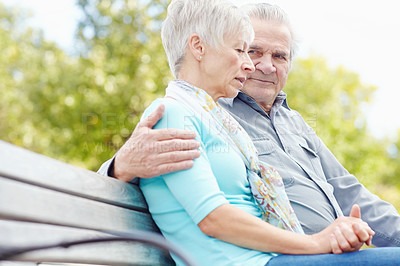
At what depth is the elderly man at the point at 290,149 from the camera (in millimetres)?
2113

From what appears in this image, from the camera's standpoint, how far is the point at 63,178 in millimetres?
1266

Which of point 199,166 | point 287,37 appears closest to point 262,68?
point 287,37

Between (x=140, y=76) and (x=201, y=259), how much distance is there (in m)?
11.5

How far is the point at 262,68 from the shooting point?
8.21 ft

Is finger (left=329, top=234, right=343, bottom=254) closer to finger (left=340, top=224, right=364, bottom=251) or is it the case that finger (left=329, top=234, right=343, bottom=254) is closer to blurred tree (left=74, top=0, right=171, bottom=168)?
finger (left=340, top=224, right=364, bottom=251)

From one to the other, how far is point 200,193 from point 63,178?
40 centimetres

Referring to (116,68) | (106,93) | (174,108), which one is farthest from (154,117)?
(116,68)

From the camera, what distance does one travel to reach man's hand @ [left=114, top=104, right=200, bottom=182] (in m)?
1.49

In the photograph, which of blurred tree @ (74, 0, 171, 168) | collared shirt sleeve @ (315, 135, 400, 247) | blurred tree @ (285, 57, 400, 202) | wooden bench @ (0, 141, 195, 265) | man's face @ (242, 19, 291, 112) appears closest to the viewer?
wooden bench @ (0, 141, 195, 265)

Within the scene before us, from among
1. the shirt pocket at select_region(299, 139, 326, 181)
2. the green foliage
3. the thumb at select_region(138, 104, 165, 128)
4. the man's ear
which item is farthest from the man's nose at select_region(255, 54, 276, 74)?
the green foliage

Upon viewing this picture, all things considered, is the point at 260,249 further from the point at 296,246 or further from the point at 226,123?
the point at 226,123

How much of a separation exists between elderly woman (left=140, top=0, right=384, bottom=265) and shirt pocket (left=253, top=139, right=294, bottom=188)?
1.24ft

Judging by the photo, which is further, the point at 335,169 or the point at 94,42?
the point at 94,42

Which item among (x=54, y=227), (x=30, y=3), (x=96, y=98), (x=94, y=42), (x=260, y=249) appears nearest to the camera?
(x=54, y=227)
